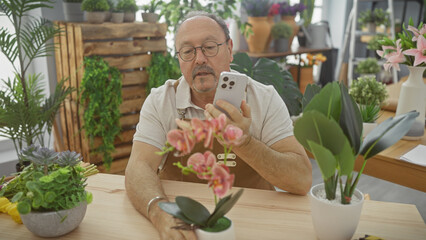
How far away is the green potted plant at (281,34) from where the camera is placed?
4122mm

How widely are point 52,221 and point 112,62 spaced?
6.62 feet

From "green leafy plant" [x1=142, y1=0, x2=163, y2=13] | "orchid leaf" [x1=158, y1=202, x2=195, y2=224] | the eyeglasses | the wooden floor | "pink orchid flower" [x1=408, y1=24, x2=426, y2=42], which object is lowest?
the wooden floor

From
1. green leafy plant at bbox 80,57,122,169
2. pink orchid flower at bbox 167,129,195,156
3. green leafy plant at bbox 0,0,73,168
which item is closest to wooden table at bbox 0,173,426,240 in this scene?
pink orchid flower at bbox 167,129,195,156

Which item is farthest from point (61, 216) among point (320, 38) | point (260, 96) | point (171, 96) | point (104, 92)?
point (320, 38)

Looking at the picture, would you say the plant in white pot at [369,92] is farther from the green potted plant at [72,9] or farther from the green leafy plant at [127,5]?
the green potted plant at [72,9]

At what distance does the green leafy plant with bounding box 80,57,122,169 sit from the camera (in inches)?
104

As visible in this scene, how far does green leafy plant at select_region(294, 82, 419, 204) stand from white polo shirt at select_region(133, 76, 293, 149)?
1.92 feet

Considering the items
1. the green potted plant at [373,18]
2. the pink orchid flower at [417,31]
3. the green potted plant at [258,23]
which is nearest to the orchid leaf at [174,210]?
the pink orchid flower at [417,31]

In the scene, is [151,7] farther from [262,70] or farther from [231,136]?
[231,136]

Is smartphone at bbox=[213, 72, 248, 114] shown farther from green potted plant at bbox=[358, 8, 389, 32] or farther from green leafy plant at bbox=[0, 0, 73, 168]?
green potted plant at bbox=[358, 8, 389, 32]

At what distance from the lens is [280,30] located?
13.5ft

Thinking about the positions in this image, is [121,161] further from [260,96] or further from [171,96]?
[260,96]

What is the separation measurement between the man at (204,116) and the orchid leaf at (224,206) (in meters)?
0.39

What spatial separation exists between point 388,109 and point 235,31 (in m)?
2.17
